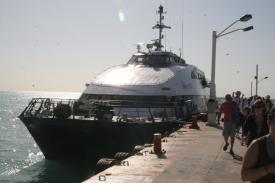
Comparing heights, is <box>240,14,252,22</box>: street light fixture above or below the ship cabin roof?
above

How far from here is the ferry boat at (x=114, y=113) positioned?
18.4m

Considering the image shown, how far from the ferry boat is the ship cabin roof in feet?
4.17

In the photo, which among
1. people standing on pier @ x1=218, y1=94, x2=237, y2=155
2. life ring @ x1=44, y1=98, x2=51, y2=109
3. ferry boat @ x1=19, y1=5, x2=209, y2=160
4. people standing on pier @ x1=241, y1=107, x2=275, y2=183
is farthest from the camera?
life ring @ x1=44, y1=98, x2=51, y2=109

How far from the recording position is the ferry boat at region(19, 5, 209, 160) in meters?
18.4

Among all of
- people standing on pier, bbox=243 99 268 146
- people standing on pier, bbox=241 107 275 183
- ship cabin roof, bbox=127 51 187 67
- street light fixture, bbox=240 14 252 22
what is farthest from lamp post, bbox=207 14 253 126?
people standing on pier, bbox=241 107 275 183

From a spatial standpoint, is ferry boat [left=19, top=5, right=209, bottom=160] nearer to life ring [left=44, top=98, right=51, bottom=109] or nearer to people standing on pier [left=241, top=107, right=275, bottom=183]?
life ring [left=44, top=98, right=51, bottom=109]

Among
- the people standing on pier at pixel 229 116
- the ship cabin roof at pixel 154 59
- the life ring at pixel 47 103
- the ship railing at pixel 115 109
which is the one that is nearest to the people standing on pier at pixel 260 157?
the people standing on pier at pixel 229 116

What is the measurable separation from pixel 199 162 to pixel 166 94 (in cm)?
1143

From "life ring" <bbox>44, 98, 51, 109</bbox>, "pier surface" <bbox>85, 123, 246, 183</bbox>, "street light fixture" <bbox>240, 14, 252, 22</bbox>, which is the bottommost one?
"pier surface" <bbox>85, 123, 246, 183</bbox>

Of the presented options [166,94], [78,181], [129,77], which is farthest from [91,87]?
[78,181]

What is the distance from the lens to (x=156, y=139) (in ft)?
38.5

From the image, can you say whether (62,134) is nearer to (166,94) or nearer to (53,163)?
(53,163)

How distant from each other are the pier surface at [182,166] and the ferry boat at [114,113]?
14.3ft

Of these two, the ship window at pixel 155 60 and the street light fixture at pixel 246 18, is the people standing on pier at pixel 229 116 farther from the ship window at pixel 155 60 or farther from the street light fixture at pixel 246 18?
the ship window at pixel 155 60
